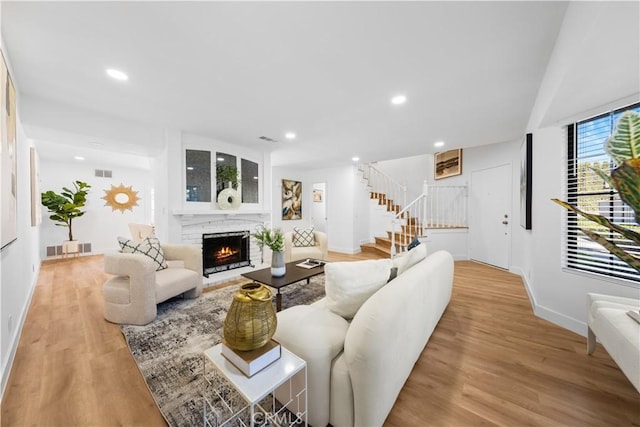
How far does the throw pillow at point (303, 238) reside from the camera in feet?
14.5

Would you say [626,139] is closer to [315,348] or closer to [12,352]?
[315,348]

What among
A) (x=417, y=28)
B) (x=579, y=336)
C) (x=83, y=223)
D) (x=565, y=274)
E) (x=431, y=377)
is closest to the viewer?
(x=417, y=28)

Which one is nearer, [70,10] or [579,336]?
[70,10]

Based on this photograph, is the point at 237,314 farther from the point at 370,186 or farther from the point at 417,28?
the point at 370,186

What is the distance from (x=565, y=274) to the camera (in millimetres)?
2359

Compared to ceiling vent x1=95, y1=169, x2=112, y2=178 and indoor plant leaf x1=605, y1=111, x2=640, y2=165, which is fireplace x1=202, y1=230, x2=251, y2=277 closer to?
indoor plant leaf x1=605, y1=111, x2=640, y2=165

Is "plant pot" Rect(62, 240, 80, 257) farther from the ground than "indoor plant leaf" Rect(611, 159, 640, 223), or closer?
closer

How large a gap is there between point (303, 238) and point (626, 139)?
384 cm

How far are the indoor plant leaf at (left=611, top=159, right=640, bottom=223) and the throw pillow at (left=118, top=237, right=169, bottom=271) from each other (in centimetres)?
381

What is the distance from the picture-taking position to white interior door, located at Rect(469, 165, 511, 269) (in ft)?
14.5

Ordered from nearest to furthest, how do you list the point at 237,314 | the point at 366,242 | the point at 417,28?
the point at 237,314 → the point at 417,28 → the point at 366,242

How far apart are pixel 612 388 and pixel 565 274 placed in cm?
107

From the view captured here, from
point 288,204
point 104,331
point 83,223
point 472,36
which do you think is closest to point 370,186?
point 288,204

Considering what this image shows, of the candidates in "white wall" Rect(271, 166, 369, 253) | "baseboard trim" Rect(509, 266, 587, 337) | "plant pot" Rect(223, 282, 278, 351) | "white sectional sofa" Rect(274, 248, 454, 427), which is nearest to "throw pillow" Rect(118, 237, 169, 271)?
"white sectional sofa" Rect(274, 248, 454, 427)
